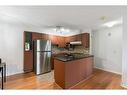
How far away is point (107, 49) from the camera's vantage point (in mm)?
4918

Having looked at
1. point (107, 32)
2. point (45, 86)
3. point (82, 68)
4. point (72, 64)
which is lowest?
point (45, 86)

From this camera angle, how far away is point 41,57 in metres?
4.46

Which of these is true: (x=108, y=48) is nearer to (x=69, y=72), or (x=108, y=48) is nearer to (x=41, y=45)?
(x=69, y=72)

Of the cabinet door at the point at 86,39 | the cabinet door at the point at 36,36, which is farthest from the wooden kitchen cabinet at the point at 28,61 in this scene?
the cabinet door at the point at 86,39

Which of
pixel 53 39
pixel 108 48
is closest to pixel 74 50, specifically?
pixel 53 39

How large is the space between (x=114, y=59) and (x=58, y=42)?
2.96 metres

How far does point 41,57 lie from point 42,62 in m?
0.22

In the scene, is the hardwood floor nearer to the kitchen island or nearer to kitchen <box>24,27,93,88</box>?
the kitchen island

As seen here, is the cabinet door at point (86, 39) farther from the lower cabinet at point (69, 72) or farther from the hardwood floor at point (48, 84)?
the hardwood floor at point (48, 84)

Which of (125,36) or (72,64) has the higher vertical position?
(125,36)
